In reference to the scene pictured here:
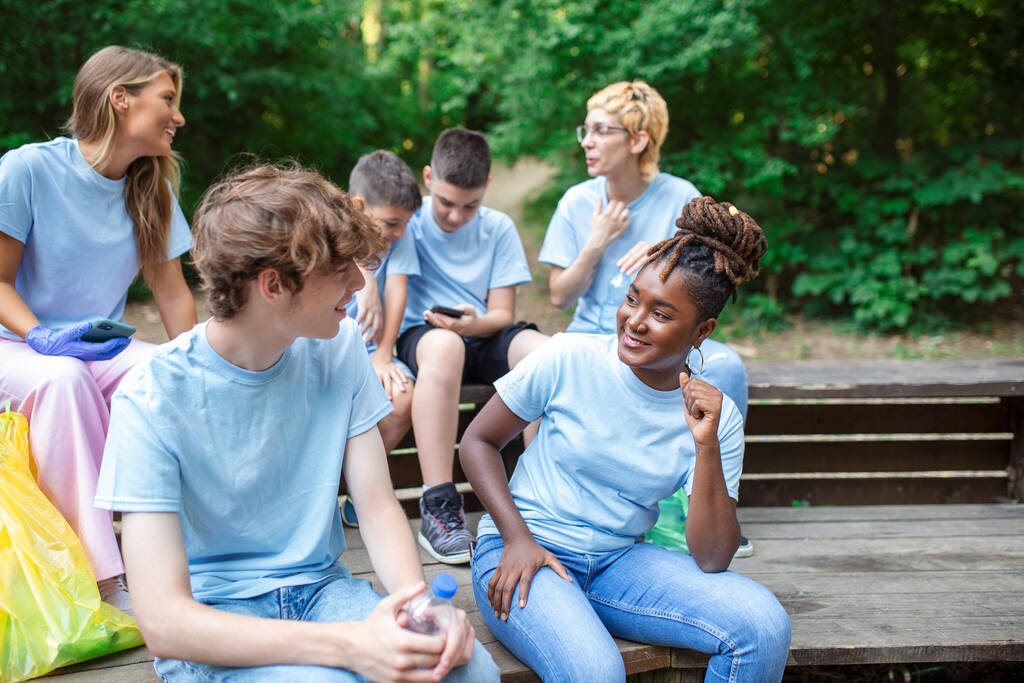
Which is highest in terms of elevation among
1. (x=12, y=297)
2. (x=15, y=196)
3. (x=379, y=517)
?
(x=15, y=196)

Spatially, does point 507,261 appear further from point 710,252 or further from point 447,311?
point 710,252

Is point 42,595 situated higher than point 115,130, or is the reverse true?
point 115,130

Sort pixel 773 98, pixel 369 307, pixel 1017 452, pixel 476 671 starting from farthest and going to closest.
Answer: pixel 773 98 < pixel 1017 452 < pixel 369 307 < pixel 476 671

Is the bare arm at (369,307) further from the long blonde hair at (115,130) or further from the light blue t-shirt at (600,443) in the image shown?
the light blue t-shirt at (600,443)

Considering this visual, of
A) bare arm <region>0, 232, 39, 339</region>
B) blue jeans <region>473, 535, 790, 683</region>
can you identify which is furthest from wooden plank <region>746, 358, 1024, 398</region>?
bare arm <region>0, 232, 39, 339</region>

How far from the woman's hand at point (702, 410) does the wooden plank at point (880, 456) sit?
159 centimetres

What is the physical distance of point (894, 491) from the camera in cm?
334

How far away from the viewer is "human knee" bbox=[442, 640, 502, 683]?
1438mm

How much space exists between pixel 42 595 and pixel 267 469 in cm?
62

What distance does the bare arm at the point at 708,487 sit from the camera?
5.66 feet

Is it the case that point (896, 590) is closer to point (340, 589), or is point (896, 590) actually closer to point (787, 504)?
point (787, 504)

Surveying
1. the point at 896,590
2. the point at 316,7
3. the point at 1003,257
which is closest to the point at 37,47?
the point at 316,7

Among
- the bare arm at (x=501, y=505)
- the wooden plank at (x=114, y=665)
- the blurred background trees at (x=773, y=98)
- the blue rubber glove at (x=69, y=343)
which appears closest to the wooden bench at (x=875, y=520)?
the wooden plank at (x=114, y=665)

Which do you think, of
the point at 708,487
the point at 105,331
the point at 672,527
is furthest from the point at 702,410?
the point at 105,331
